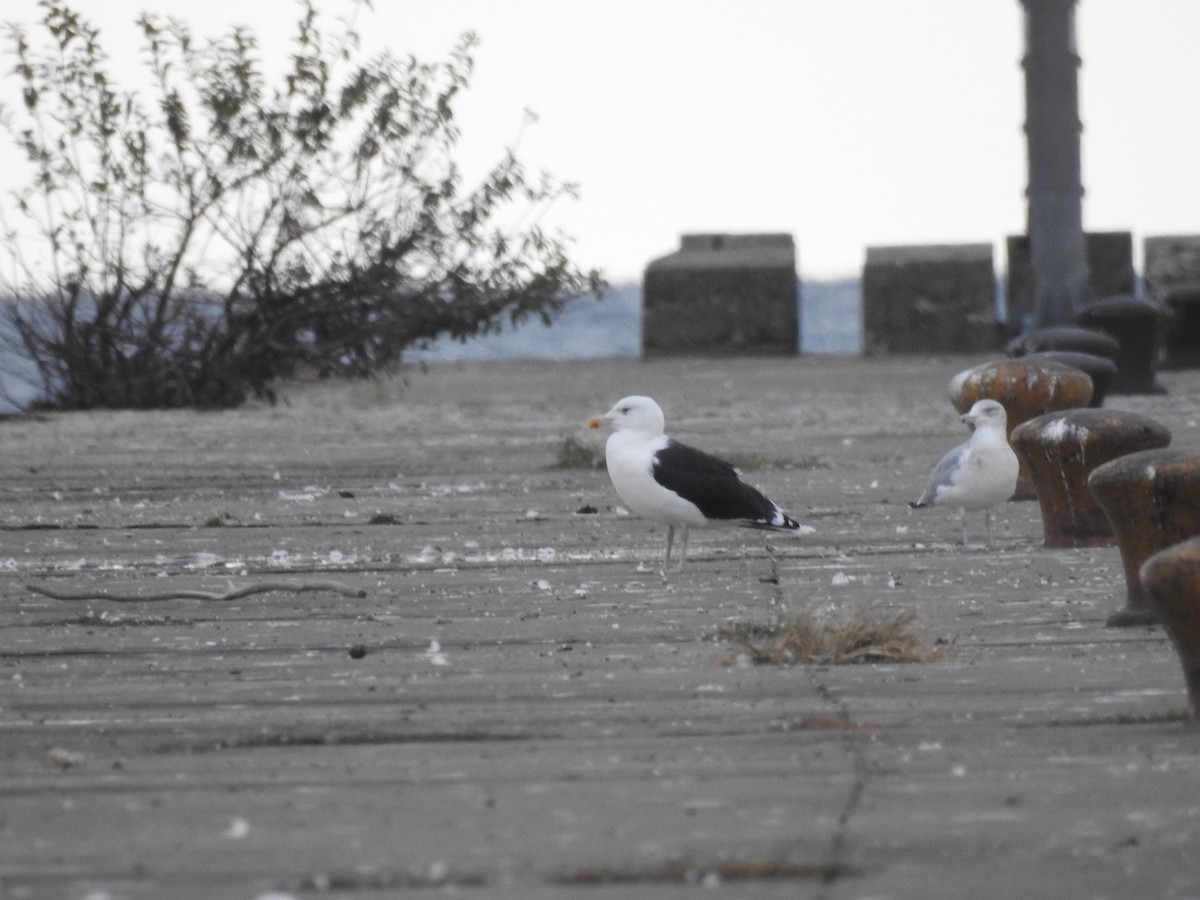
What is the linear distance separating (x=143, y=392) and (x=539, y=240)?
12.3ft

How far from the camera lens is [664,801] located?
3.64 metres

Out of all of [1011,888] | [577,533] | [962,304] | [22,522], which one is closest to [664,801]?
[1011,888]

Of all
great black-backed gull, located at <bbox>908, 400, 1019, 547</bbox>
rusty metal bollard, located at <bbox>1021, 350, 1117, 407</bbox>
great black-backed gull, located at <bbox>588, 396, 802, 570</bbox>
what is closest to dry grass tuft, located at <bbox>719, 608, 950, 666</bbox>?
great black-backed gull, located at <bbox>588, 396, 802, 570</bbox>

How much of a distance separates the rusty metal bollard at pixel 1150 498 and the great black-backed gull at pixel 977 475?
2273 millimetres

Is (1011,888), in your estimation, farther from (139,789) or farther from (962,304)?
(962,304)

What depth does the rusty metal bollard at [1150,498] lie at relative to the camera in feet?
17.3

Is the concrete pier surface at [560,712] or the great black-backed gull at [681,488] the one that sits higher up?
the great black-backed gull at [681,488]

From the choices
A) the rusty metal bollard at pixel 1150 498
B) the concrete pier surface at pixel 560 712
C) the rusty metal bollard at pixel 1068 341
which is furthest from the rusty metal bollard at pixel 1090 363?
the rusty metal bollard at pixel 1150 498

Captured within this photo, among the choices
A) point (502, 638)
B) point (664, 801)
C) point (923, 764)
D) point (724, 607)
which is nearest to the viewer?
point (664, 801)

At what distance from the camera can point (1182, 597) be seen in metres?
4.16

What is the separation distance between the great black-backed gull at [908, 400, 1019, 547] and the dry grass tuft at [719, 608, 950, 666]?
2.63 meters

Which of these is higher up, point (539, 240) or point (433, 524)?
point (539, 240)

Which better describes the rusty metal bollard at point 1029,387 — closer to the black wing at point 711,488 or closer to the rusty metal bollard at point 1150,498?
the black wing at point 711,488

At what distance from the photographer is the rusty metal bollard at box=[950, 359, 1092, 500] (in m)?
9.29
